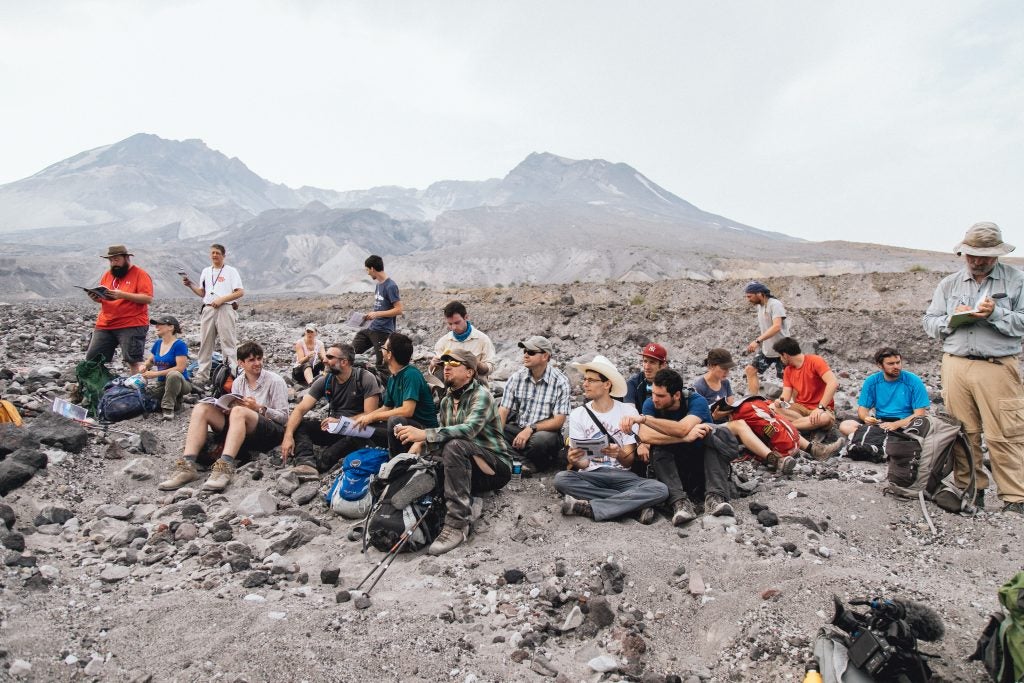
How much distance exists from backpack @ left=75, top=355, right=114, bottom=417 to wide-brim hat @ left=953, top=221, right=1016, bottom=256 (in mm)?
8994

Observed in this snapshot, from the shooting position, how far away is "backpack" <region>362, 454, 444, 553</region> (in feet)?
15.2

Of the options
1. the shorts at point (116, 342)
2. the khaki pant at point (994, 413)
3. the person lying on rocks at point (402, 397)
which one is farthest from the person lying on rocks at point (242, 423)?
the khaki pant at point (994, 413)

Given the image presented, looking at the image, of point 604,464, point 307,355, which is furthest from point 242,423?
point 307,355

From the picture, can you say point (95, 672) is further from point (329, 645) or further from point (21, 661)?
point (329, 645)

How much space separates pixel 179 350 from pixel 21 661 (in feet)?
17.1

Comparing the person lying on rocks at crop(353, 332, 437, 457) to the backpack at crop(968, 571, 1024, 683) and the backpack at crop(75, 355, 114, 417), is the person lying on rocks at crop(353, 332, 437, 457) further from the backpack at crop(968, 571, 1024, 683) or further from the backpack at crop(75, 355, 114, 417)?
the backpack at crop(968, 571, 1024, 683)

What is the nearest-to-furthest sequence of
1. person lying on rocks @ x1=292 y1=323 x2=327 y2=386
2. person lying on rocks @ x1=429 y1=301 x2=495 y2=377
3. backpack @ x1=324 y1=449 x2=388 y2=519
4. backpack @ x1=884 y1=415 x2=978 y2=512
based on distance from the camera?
1. backpack @ x1=884 y1=415 x2=978 y2=512
2. backpack @ x1=324 y1=449 x2=388 y2=519
3. person lying on rocks @ x1=429 y1=301 x2=495 y2=377
4. person lying on rocks @ x1=292 y1=323 x2=327 y2=386

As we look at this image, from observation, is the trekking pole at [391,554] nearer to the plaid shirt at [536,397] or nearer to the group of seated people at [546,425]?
the group of seated people at [546,425]

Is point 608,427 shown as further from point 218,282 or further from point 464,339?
point 218,282

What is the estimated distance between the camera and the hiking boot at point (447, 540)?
15.1ft

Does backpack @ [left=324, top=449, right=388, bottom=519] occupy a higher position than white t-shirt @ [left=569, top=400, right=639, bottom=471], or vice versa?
white t-shirt @ [left=569, top=400, right=639, bottom=471]

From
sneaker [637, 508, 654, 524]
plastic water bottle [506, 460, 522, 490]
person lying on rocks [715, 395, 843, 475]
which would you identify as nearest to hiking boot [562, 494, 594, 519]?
sneaker [637, 508, 654, 524]

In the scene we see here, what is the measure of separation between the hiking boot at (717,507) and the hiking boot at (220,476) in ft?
14.2

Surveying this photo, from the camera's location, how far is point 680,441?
521 cm
